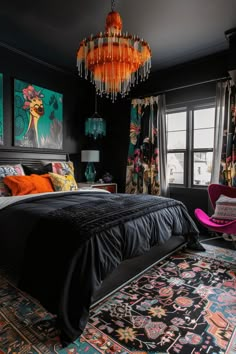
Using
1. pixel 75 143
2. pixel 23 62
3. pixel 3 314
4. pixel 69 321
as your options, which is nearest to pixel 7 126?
pixel 23 62

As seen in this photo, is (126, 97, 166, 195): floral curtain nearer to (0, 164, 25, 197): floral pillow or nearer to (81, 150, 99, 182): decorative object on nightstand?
(81, 150, 99, 182): decorative object on nightstand

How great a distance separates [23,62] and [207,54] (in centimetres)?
285

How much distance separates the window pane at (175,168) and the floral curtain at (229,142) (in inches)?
31.8

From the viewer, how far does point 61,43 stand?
3273 millimetres

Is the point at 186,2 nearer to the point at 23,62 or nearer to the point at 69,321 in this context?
the point at 23,62

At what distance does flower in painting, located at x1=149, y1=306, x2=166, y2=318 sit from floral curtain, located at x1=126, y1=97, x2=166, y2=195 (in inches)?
96.8

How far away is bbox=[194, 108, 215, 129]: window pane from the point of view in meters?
3.83

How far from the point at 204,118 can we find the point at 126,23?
1.94 metres

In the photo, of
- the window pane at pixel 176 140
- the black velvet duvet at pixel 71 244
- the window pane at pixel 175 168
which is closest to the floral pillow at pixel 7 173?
the black velvet duvet at pixel 71 244

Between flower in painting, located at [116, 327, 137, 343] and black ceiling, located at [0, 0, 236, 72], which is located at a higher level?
black ceiling, located at [0, 0, 236, 72]

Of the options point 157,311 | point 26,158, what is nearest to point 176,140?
point 26,158

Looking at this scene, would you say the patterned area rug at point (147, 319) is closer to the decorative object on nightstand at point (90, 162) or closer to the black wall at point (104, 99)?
the black wall at point (104, 99)

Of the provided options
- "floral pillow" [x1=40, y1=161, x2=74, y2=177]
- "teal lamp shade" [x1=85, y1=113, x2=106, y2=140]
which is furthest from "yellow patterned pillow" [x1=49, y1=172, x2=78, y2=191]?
"teal lamp shade" [x1=85, y1=113, x2=106, y2=140]

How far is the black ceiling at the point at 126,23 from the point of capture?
250cm
